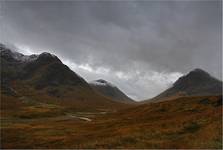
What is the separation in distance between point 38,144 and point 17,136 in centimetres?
1262

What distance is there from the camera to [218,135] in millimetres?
33844

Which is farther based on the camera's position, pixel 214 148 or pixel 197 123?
pixel 197 123

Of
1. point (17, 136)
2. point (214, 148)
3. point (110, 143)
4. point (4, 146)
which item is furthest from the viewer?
point (17, 136)

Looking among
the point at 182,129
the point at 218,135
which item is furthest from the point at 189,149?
the point at 182,129

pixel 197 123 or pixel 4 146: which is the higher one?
pixel 197 123

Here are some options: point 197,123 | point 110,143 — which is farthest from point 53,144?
point 197,123

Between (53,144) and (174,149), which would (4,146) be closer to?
(53,144)

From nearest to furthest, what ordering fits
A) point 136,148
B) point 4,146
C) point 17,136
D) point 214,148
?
point 214,148 < point 136,148 < point 4,146 < point 17,136

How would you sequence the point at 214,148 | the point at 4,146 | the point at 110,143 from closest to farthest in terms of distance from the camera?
the point at 214,148 < the point at 110,143 < the point at 4,146

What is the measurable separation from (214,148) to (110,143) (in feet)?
44.9

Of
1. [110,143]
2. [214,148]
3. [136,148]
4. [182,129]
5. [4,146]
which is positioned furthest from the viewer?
[4,146]

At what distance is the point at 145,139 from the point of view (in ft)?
127

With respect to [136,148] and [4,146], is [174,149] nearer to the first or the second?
[136,148]

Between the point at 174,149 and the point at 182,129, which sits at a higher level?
the point at 182,129
